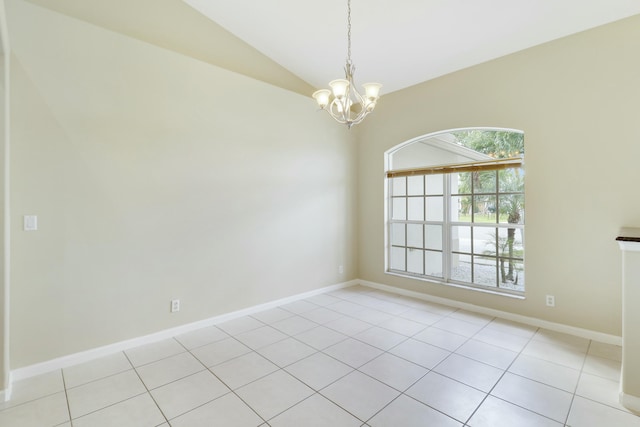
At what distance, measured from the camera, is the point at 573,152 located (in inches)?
120

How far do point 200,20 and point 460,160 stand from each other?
147 inches

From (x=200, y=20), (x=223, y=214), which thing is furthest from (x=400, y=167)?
(x=200, y=20)

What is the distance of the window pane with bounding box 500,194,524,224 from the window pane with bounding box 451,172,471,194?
0.44m

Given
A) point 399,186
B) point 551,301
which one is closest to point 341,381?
point 551,301

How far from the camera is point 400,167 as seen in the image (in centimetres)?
474

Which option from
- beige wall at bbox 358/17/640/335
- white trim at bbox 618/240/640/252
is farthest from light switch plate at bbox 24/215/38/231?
beige wall at bbox 358/17/640/335

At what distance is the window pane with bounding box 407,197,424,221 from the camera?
4.51 m

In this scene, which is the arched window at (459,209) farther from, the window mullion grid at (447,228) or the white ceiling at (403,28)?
the white ceiling at (403,28)

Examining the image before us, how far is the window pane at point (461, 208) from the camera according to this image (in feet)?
13.1

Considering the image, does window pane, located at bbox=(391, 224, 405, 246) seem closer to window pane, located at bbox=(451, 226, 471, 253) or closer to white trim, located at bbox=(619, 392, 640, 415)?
window pane, located at bbox=(451, 226, 471, 253)

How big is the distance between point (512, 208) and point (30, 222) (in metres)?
4.88

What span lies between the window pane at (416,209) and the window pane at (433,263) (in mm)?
553

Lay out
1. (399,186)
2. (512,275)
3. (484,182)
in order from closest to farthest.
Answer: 1. (512,275)
2. (484,182)
3. (399,186)

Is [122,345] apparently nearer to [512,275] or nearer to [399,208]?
[399,208]
